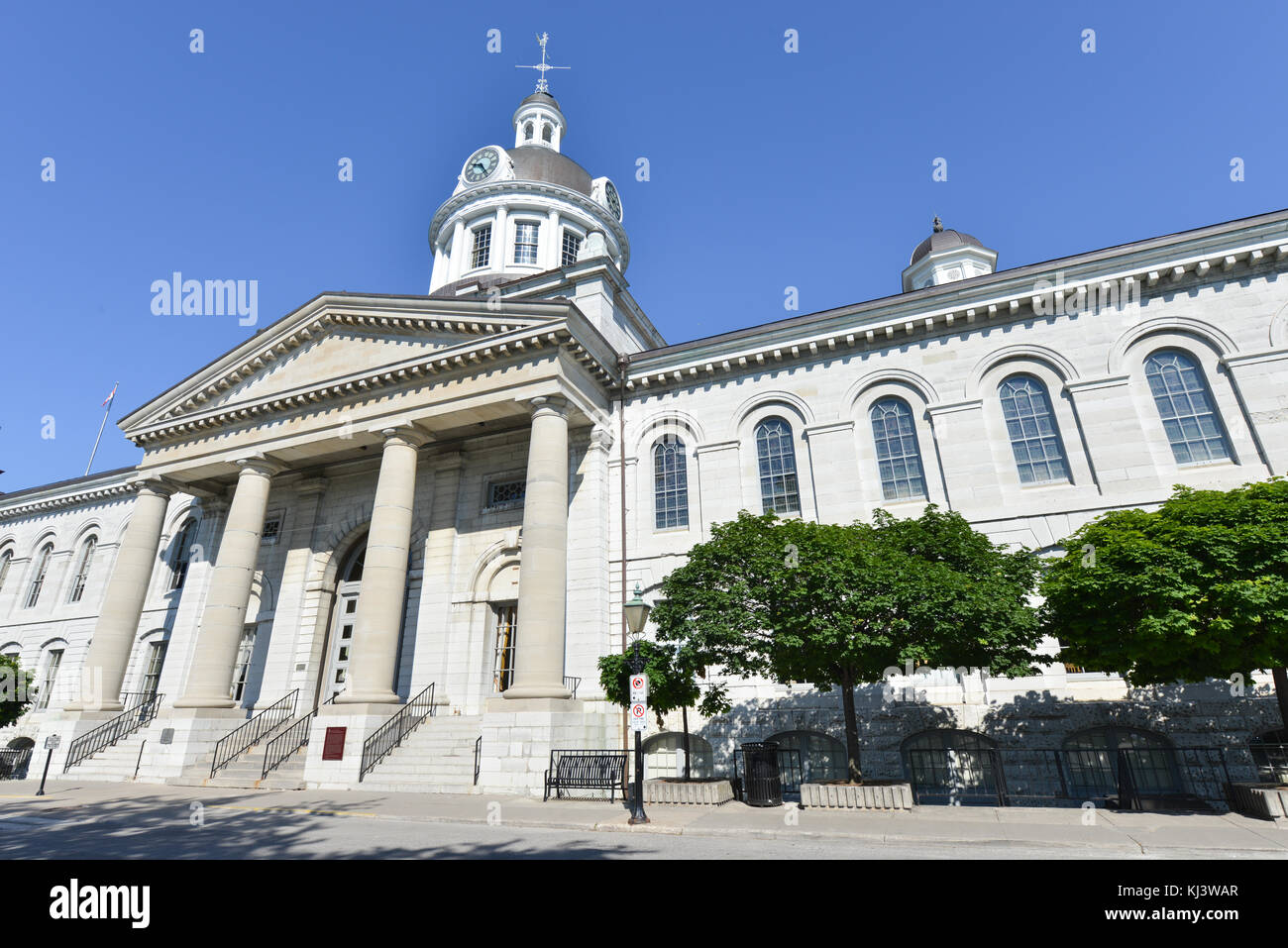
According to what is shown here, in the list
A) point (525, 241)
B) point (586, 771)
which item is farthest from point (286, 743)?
point (525, 241)

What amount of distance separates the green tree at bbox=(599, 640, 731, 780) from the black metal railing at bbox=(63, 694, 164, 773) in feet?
62.2

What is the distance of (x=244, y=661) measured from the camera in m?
25.6

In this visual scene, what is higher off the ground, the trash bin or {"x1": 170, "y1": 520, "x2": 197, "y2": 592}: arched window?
{"x1": 170, "y1": 520, "x2": 197, "y2": 592}: arched window

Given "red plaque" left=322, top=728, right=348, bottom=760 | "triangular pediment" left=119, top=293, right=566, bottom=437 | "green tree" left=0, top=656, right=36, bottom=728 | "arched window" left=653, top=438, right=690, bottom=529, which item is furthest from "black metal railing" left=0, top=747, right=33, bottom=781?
"arched window" left=653, top=438, right=690, bottom=529

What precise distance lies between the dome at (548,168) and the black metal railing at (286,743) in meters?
31.1

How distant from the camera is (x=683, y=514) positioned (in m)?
21.4

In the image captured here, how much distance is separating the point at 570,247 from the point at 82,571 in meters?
30.9

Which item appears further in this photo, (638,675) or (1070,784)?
(1070,784)

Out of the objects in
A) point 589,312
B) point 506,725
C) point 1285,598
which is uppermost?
point 589,312

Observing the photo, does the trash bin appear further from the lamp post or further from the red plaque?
the red plaque

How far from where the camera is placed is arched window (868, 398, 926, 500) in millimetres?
19170
